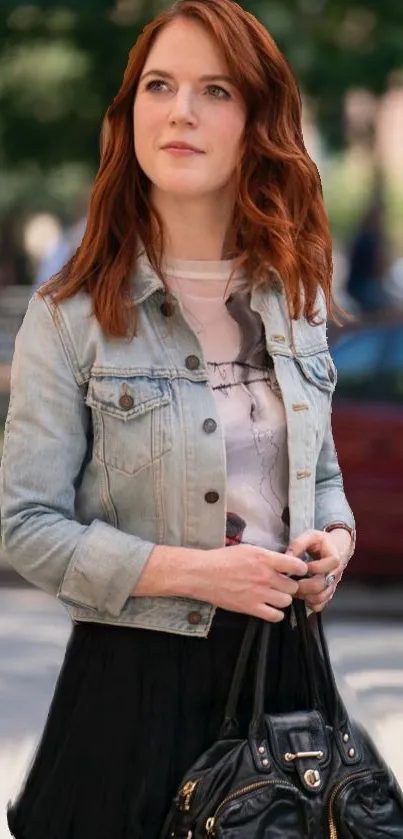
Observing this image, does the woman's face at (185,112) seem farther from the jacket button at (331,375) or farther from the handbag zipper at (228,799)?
the handbag zipper at (228,799)

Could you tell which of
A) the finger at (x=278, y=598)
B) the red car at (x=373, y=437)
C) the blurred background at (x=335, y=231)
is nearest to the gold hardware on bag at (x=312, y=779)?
the finger at (x=278, y=598)

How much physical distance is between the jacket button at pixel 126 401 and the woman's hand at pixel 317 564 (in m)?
0.31

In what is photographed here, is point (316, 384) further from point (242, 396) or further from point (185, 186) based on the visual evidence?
point (185, 186)

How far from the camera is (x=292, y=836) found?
261 centimetres

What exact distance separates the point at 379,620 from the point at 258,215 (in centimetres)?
603

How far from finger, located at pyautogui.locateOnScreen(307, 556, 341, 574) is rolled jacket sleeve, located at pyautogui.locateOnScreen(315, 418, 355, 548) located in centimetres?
19

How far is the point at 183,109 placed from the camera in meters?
2.78

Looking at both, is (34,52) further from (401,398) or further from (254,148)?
(254,148)

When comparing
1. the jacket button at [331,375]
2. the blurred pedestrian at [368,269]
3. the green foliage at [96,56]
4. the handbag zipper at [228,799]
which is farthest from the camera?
the blurred pedestrian at [368,269]

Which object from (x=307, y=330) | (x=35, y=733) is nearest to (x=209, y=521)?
(x=307, y=330)

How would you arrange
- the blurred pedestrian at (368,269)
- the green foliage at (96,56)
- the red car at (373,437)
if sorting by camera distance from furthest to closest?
the blurred pedestrian at (368,269) < the green foliage at (96,56) < the red car at (373,437)

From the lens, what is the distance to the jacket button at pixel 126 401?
2.72m

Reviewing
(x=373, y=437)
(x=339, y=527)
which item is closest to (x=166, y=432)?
(x=339, y=527)

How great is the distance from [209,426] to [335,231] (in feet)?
91.6
